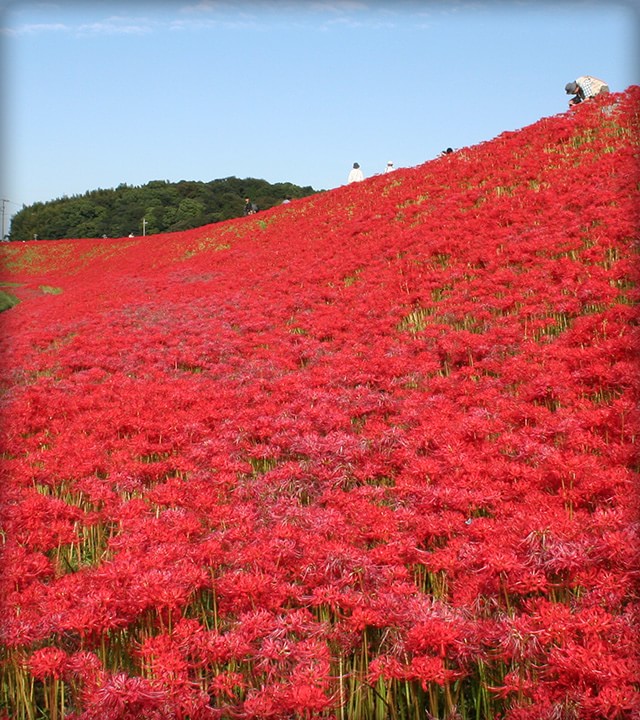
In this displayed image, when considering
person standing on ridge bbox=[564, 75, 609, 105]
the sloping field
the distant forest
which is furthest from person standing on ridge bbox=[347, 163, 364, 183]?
the distant forest

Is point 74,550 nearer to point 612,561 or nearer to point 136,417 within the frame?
point 136,417

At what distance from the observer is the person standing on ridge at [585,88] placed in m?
20.8

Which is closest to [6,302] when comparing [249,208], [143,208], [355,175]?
[355,175]

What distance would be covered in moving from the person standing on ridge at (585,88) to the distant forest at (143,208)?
4918 centimetres

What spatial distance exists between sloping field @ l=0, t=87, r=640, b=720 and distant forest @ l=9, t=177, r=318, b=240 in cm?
5987

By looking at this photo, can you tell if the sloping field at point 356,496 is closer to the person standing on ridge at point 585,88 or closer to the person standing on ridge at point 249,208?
the person standing on ridge at point 585,88

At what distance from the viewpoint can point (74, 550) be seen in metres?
4.22

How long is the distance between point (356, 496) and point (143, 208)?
252 feet

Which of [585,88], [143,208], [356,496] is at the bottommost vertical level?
[356,496]

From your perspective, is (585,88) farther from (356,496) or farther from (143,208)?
(143,208)

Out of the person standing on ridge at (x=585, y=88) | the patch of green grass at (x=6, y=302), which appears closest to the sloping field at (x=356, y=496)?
the patch of green grass at (x=6, y=302)

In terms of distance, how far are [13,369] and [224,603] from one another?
8.01 meters

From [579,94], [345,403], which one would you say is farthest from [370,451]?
[579,94]

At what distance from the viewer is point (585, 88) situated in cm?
2100
